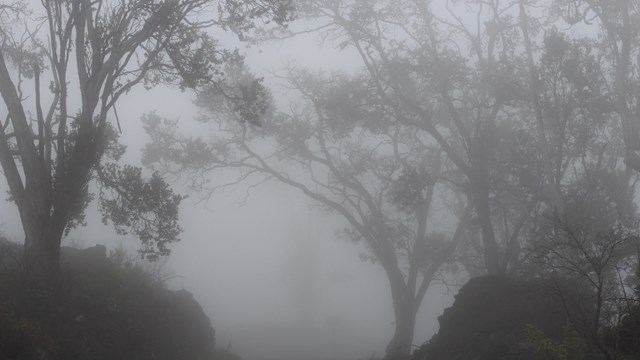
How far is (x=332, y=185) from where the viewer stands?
73.3ft

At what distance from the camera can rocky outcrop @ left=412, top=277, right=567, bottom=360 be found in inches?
403

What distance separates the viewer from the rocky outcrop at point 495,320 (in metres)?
10.2

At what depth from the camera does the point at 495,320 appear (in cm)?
1121

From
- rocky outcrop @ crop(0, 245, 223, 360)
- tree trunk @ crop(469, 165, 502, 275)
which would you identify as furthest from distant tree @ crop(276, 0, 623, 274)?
rocky outcrop @ crop(0, 245, 223, 360)

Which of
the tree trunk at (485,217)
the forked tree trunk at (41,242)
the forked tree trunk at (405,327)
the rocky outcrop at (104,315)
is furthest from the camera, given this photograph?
the forked tree trunk at (405,327)

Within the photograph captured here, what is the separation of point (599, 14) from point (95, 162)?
12.9 m

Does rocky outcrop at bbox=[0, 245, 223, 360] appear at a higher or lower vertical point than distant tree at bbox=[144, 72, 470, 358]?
lower

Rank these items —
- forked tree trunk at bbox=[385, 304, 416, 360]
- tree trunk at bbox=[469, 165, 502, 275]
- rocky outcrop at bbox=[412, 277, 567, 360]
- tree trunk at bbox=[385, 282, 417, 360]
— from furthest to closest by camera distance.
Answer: tree trunk at bbox=[385, 282, 417, 360], forked tree trunk at bbox=[385, 304, 416, 360], tree trunk at bbox=[469, 165, 502, 275], rocky outcrop at bbox=[412, 277, 567, 360]

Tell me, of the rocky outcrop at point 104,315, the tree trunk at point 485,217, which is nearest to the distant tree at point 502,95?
the tree trunk at point 485,217

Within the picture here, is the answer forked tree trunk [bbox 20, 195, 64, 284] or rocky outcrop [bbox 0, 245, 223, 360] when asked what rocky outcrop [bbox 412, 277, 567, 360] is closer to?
rocky outcrop [bbox 0, 245, 223, 360]

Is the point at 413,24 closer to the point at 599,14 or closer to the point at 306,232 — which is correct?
the point at 599,14

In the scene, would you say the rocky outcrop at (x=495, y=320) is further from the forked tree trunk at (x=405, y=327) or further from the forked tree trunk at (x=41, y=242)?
the forked tree trunk at (x=41, y=242)

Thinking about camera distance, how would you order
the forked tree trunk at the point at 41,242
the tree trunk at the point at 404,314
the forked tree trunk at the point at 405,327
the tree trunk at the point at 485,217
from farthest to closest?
the tree trunk at the point at 404,314 → the forked tree trunk at the point at 405,327 → the tree trunk at the point at 485,217 → the forked tree trunk at the point at 41,242

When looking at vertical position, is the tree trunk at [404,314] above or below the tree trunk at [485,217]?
below
